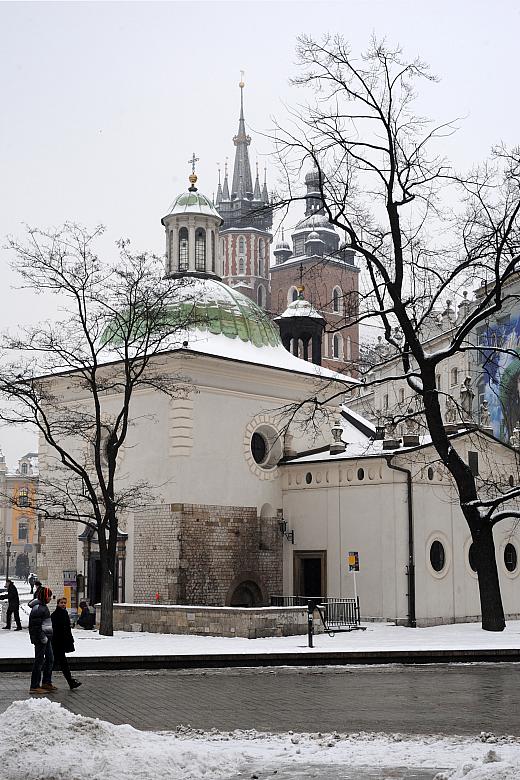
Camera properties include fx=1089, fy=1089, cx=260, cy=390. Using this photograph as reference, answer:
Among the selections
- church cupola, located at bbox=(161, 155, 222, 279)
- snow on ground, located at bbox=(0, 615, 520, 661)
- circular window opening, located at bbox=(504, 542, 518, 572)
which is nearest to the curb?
snow on ground, located at bbox=(0, 615, 520, 661)

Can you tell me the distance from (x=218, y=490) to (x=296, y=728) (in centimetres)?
2124

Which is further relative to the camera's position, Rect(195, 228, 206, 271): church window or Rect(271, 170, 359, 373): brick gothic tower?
Rect(271, 170, 359, 373): brick gothic tower

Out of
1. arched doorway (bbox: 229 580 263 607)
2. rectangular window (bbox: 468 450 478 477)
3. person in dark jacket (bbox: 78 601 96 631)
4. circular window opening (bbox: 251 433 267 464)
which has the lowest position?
→ person in dark jacket (bbox: 78 601 96 631)

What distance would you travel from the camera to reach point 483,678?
17.7 meters

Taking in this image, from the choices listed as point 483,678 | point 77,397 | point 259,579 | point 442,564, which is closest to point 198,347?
point 77,397

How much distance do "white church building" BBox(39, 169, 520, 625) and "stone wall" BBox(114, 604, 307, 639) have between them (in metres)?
4.31

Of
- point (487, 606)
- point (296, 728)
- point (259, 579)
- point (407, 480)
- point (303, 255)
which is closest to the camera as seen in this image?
point (296, 728)

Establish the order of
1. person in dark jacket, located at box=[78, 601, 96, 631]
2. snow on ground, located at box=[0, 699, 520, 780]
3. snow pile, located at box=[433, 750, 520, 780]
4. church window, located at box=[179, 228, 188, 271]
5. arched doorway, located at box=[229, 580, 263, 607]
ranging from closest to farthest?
snow pile, located at box=[433, 750, 520, 780] < snow on ground, located at box=[0, 699, 520, 780] < person in dark jacket, located at box=[78, 601, 96, 631] < arched doorway, located at box=[229, 580, 263, 607] < church window, located at box=[179, 228, 188, 271]

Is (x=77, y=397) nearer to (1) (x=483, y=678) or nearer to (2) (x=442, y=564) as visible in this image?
(2) (x=442, y=564)

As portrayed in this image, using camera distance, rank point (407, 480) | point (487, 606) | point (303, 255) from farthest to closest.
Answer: point (303, 255) → point (407, 480) → point (487, 606)

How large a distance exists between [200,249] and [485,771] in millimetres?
31998

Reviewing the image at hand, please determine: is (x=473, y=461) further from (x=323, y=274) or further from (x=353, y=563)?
(x=323, y=274)

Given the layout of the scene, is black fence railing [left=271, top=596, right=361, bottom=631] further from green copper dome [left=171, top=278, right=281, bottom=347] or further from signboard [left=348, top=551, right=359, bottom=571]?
green copper dome [left=171, top=278, right=281, bottom=347]

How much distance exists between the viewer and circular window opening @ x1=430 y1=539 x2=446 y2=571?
32469mm
